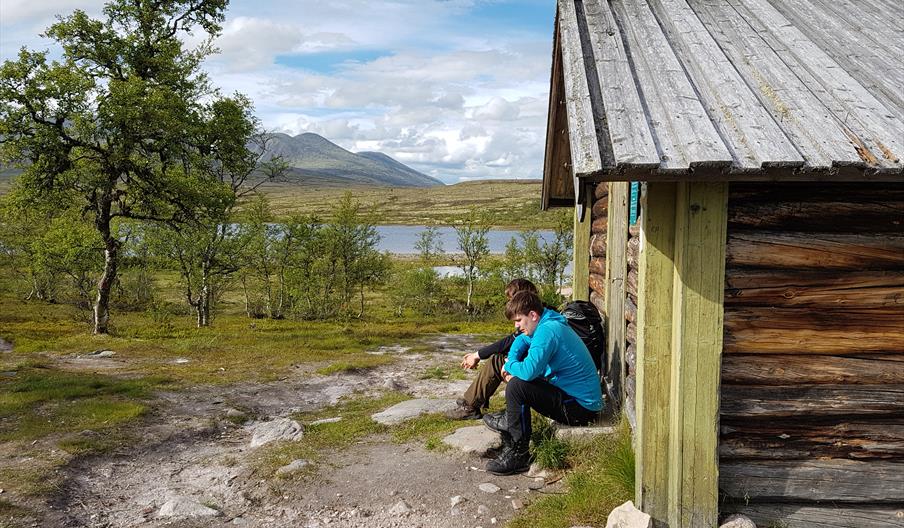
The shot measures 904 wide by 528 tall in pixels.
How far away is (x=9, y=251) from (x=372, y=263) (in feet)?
68.2

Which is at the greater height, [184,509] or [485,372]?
[485,372]

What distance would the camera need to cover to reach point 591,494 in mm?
4934

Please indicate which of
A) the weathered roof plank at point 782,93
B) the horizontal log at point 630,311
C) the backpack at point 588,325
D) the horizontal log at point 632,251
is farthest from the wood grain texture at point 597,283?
the weathered roof plank at point 782,93

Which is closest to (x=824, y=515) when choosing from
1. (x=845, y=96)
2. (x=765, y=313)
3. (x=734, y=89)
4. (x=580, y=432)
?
(x=765, y=313)

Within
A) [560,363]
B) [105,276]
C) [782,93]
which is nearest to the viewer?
[782,93]

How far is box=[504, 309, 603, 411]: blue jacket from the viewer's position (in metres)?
5.67

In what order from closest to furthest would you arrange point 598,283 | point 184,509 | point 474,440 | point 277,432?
point 184,509 → point 474,440 → point 277,432 → point 598,283

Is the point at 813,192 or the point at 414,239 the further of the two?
the point at 414,239

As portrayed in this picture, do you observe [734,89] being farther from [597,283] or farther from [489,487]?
[597,283]

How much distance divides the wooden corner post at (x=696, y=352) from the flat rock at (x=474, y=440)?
2.48m

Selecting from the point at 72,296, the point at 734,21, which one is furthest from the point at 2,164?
the point at 72,296

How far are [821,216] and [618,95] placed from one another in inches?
61.0

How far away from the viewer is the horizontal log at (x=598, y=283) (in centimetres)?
830

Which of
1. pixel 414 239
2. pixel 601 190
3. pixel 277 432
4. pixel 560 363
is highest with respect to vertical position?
pixel 601 190
